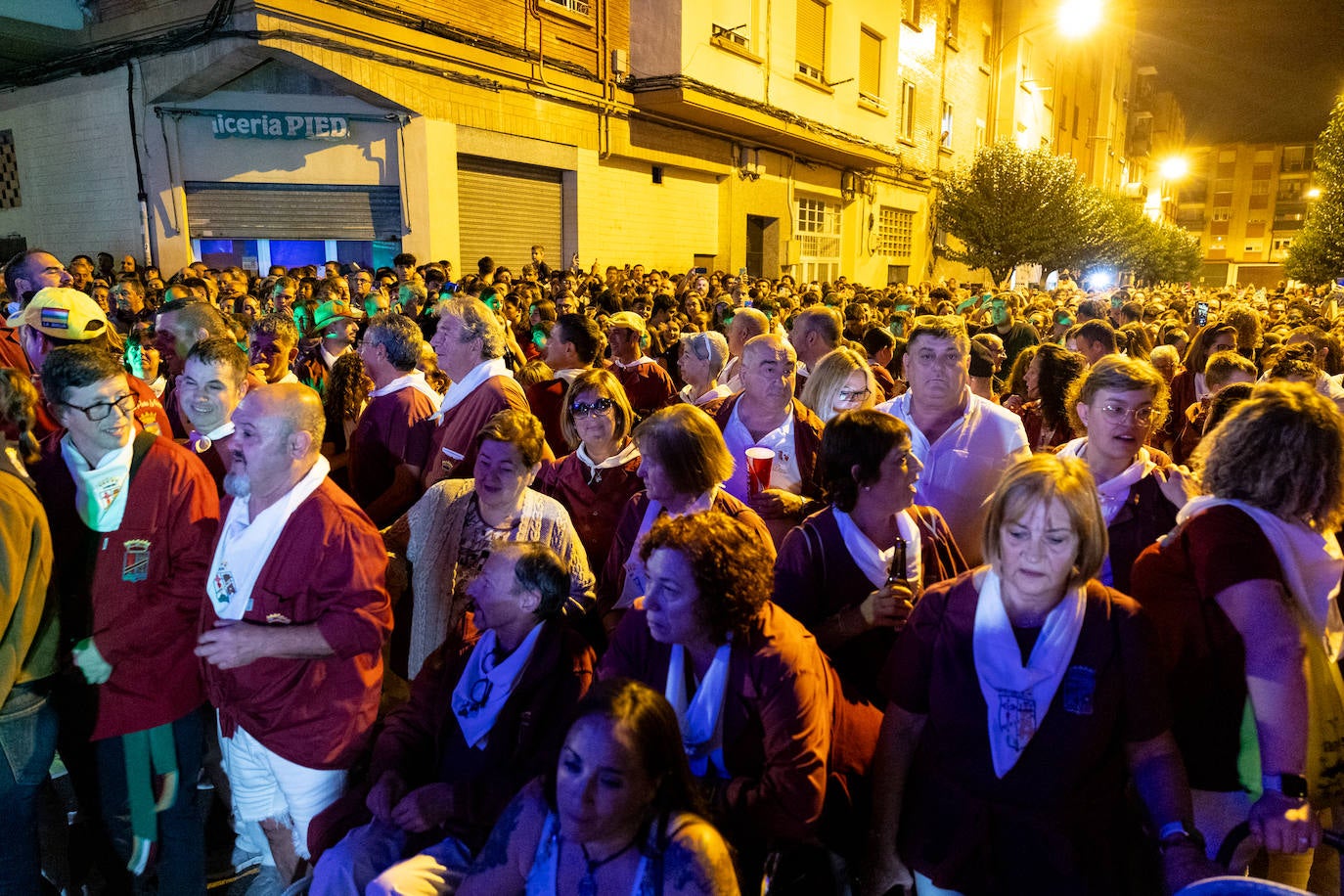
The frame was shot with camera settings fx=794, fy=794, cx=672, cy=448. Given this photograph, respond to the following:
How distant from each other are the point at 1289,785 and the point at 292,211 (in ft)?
47.5

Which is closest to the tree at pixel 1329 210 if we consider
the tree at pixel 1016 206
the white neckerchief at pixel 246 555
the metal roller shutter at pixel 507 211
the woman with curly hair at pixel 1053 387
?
the tree at pixel 1016 206

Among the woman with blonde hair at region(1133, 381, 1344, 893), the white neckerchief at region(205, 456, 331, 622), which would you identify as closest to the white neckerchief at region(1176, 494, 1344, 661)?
the woman with blonde hair at region(1133, 381, 1344, 893)

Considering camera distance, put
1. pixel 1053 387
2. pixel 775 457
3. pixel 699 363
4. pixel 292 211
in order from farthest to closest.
Result: pixel 292 211 → pixel 699 363 → pixel 1053 387 → pixel 775 457

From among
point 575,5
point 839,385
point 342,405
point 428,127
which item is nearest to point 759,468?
point 839,385

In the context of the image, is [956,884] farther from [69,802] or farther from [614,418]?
[69,802]

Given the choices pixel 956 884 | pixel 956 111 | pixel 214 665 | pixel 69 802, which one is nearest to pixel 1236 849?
pixel 956 884

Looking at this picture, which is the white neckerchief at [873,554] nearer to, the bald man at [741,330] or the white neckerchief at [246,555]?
the white neckerchief at [246,555]

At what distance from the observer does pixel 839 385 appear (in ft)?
14.6

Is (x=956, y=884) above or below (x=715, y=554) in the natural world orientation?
below

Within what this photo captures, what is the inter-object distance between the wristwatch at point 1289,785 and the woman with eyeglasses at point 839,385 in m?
2.60

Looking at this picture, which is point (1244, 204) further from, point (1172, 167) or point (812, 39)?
point (812, 39)

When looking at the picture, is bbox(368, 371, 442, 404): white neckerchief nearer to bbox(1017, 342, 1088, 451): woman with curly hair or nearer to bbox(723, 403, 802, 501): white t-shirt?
bbox(723, 403, 802, 501): white t-shirt

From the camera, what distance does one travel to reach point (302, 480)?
2.65 m

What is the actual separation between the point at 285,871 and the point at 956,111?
112 ft
